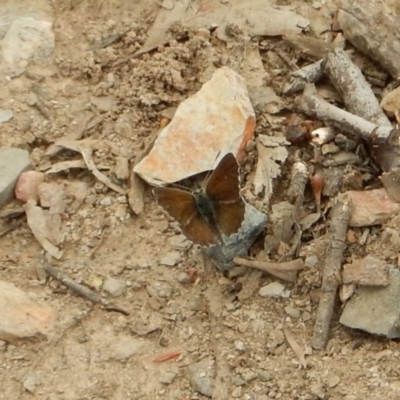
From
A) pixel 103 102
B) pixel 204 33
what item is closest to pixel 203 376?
pixel 103 102

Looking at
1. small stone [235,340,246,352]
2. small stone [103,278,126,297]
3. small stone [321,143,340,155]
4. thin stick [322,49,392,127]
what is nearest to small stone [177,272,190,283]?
small stone [103,278,126,297]

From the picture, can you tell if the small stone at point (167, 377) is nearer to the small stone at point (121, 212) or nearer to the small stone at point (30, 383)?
the small stone at point (30, 383)

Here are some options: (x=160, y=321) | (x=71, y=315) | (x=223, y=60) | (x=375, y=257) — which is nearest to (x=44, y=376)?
(x=71, y=315)

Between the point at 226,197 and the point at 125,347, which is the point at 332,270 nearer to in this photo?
the point at 226,197

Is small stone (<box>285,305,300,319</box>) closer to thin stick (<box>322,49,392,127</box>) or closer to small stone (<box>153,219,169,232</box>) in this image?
small stone (<box>153,219,169,232</box>)

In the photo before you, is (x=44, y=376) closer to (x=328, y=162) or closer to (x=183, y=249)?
(x=183, y=249)

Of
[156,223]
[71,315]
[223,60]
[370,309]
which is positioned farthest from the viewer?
[223,60]

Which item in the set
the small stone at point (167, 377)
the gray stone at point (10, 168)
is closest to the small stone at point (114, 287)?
the small stone at point (167, 377)
